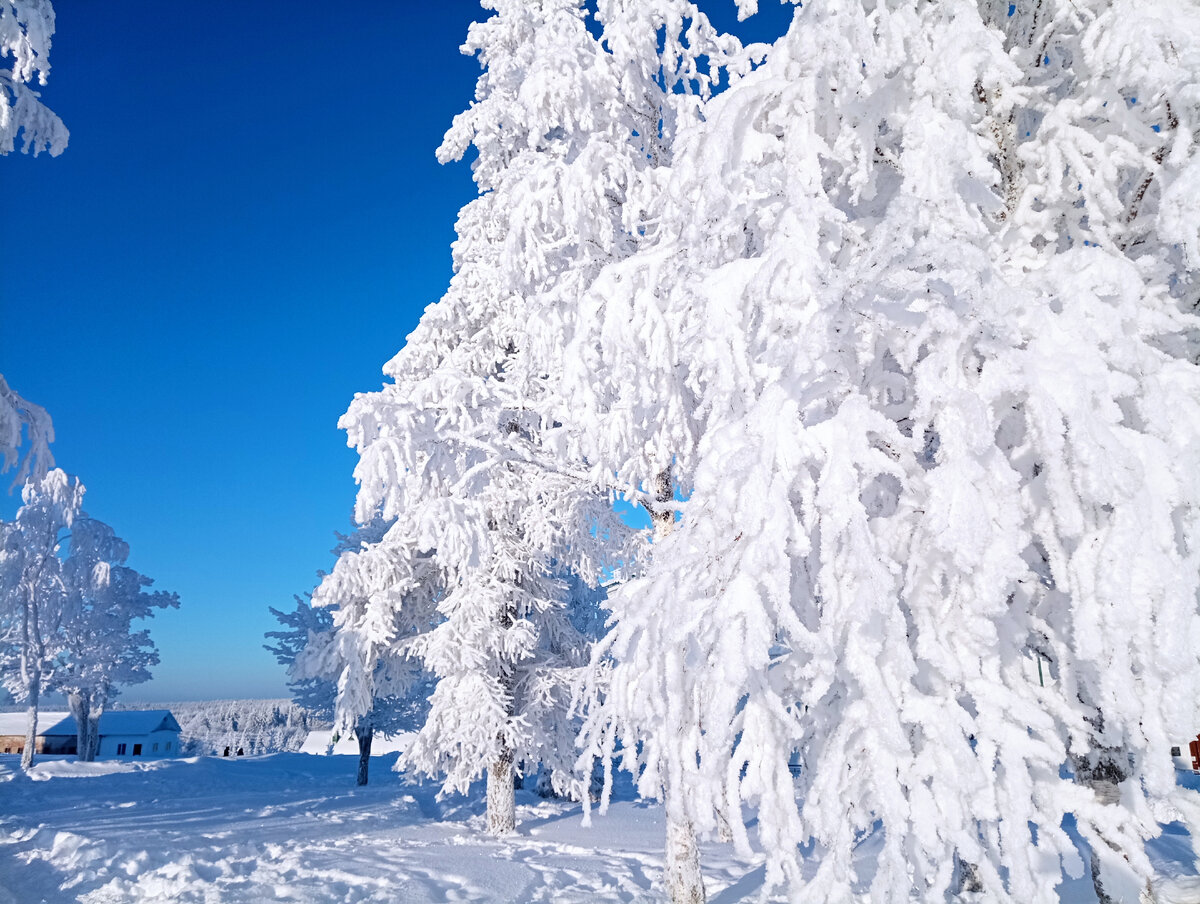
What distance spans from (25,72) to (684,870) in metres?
10.6

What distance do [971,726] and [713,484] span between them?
1.53 m

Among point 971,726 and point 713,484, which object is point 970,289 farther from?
point 971,726

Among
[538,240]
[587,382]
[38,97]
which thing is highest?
[38,97]

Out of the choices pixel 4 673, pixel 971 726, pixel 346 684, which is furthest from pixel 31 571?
pixel 971 726

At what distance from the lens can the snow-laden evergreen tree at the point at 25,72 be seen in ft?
23.8

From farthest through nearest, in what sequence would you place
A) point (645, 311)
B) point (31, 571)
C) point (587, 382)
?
point (31, 571), point (587, 382), point (645, 311)

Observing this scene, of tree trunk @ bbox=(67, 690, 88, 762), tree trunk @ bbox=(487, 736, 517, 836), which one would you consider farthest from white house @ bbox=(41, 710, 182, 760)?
tree trunk @ bbox=(487, 736, 517, 836)

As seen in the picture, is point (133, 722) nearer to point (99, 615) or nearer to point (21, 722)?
point (21, 722)

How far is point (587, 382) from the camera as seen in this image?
605cm

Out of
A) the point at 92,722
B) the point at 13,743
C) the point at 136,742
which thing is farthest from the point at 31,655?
the point at 136,742

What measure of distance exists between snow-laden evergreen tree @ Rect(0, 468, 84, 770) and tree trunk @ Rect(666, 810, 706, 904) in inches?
1070

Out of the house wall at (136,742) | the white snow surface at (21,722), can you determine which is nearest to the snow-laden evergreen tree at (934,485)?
the house wall at (136,742)

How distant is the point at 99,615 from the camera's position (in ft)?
86.8

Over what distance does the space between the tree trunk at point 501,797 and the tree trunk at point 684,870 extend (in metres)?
5.46
